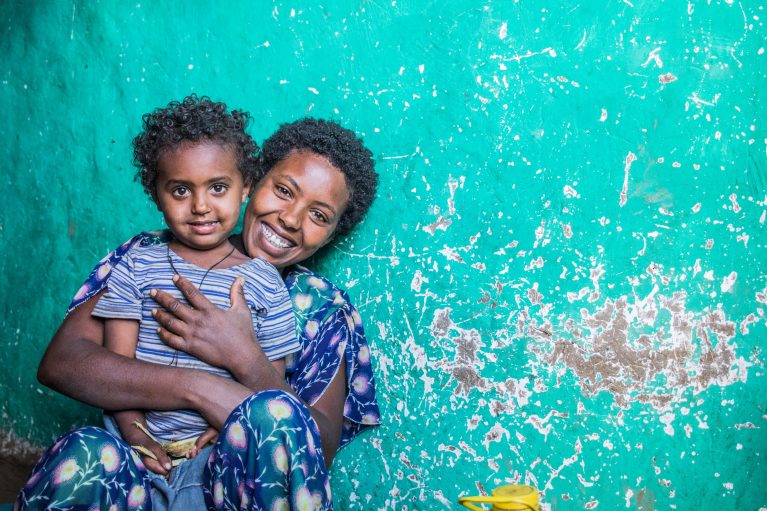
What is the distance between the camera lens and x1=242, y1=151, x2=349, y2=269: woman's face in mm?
2078

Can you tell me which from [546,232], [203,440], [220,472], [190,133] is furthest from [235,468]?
[546,232]

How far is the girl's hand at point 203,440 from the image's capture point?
180 centimetres

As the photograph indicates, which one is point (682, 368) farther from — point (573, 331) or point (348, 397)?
point (348, 397)

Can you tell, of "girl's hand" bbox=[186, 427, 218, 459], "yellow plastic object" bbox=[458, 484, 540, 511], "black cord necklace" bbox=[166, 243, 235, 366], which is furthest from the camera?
"black cord necklace" bbox=[166, 243, 235, 366]

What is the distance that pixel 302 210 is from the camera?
6.81ft

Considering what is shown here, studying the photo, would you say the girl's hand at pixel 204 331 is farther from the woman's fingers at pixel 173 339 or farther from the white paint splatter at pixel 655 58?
the white paint splatter at pixel 655 58

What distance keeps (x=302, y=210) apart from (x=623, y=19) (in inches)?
39.3

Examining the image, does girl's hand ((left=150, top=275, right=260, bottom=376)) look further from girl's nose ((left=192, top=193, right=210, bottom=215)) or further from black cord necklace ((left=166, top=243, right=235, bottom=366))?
girl's nose ((left=192, top=193, right=210, bottom=215))

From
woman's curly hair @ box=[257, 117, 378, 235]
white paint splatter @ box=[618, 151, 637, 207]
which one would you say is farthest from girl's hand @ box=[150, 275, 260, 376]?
white paint splatter @ box=[618, 151, 637, 207]

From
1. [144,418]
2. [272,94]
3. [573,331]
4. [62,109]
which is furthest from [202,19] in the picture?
[573,331]

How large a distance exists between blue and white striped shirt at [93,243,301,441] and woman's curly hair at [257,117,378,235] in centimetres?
33

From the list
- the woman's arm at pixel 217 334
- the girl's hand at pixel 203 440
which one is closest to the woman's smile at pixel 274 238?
the woman's arm at pixel 217 334

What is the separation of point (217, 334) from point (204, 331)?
0.04m

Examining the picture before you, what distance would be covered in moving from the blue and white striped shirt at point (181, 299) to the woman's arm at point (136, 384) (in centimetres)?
7
